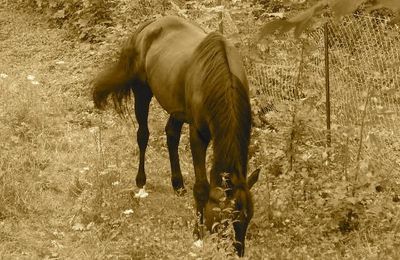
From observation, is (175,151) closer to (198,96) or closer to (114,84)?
(114,84)

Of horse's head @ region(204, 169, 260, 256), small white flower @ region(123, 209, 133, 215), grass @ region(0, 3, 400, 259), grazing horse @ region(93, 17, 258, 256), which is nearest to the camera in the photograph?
horse's head @ region(204, 169, 260, 256)

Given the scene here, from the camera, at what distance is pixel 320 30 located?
788cm

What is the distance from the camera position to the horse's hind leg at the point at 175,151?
20.7 feet

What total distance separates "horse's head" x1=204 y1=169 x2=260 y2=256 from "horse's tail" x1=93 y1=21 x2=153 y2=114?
2452mm

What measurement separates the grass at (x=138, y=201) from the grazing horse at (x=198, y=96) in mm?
289

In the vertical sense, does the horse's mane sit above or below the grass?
above

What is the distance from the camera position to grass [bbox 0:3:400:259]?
495cm

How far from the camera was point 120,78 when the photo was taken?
6.70 metres

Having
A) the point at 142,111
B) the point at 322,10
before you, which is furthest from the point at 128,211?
the point at 322,10

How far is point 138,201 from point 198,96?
130 cm

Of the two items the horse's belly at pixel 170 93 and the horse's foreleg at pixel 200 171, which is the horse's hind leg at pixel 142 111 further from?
the horse's foreleg at pixel 200 171

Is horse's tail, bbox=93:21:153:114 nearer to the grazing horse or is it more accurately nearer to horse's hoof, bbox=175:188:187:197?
the grazing horse

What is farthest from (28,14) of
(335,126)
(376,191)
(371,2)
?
(371,2)

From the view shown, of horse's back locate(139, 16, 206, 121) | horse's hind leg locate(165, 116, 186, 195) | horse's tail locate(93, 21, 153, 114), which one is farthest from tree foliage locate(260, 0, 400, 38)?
horse's tail locate(93, 21, 153, 114)
